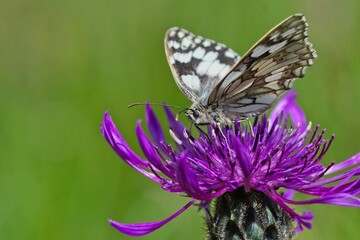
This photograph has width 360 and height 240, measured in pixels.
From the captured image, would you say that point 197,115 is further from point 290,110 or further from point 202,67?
point 290,110

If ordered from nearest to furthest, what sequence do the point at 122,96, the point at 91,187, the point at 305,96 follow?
the point at 91,187
the point at 305,96
the point at 122,96

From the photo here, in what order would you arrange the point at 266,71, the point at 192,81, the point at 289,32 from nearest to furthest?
the point at 289,32, the point at 266,71, the point at 192,81

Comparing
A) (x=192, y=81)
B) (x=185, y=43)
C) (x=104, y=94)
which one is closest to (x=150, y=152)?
(x=192, y=81)

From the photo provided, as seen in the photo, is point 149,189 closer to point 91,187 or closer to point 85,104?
point 91,187

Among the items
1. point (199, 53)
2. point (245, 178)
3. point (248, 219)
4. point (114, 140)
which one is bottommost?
point (248, 219)

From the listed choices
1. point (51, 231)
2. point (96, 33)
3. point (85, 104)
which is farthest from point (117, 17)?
point (51, 231)

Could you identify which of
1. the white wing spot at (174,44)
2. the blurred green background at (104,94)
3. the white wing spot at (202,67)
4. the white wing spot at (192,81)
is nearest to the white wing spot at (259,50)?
the white wing spot at (192,81)
